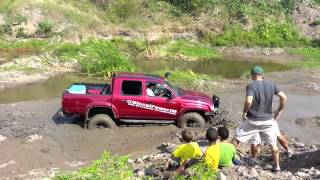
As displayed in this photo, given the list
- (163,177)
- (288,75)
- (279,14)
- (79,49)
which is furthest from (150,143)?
(279,14)

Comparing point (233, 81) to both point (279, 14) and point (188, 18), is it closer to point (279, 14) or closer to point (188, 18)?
point (188, 18)

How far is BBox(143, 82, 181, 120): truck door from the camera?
14.0 meters

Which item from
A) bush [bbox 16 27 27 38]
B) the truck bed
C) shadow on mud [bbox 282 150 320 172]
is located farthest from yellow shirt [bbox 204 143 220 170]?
bush [bbox 16 27 27 38]

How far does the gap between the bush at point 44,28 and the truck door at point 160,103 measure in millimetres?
16178

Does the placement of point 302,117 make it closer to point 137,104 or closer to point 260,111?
point 137,104

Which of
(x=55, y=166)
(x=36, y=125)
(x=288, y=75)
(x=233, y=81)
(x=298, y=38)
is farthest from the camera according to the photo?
(x=298, y=38)

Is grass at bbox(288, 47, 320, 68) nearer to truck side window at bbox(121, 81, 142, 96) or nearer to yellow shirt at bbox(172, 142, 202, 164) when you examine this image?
truck side window at bbox(121, 81, 142, 96)

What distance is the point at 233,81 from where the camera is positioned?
70.5 ft

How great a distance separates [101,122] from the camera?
14.0 meters

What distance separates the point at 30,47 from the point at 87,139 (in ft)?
49.7

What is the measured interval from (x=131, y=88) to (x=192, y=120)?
188 cm

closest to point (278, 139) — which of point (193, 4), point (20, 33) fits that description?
point (20, 33)

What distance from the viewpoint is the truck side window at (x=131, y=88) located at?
14.1 metres

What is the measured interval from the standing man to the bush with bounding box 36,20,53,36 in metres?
20.9
